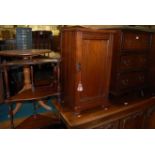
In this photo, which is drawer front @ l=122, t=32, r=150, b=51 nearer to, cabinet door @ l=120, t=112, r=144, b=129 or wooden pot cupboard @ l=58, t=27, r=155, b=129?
wooden pot cupboard @ l=58, t=27, r=155, b=129

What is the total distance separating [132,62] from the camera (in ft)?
5.32

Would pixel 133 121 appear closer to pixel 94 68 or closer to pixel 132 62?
pixel 132 62

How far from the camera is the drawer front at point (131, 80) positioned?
1.61 meters

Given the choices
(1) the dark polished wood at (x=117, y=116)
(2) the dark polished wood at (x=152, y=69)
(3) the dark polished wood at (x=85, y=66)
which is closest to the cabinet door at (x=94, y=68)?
(3) the dark polished wood at (x=85, y=66)

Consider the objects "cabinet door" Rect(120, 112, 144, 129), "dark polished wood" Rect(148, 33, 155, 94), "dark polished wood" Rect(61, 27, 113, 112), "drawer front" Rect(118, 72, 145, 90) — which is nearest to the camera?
"dark polished wood" Rect(61, 27, 113, 112)

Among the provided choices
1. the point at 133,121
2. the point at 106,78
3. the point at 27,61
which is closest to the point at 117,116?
the point at 133,121

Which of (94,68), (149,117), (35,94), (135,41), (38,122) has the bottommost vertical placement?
(38,122)

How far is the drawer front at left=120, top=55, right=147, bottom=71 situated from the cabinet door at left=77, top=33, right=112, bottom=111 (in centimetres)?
27

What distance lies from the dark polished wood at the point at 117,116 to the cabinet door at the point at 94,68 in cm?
11

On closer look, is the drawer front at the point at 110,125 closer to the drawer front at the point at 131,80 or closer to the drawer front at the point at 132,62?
the drawer front at the point at 131,80

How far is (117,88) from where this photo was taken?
1.61 meters

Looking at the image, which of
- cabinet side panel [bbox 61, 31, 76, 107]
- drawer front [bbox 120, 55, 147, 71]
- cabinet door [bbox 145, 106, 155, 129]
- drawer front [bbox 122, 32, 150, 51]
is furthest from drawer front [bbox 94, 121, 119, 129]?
drawer front [bbox 122, 32, 150, 51]

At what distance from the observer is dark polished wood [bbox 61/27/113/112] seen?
1.20 m

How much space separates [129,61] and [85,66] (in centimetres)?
59
